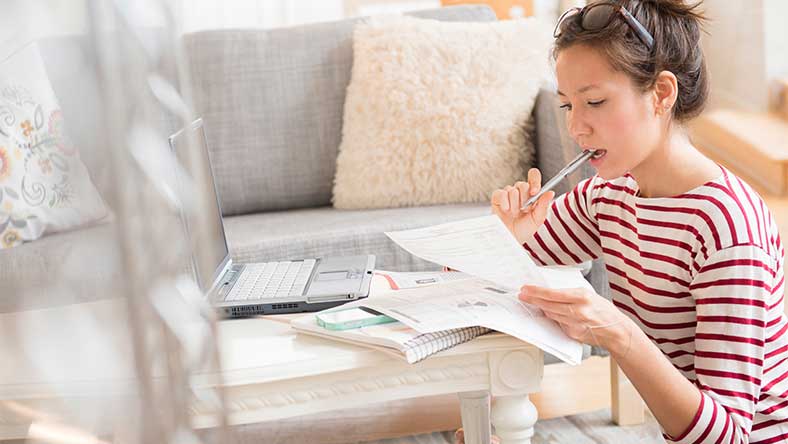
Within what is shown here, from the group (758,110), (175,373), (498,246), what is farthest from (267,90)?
(758,110)

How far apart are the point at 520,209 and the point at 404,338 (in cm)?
42

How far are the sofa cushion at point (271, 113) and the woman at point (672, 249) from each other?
1176 millimetres

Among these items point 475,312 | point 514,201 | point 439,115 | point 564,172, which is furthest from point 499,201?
point 439,115

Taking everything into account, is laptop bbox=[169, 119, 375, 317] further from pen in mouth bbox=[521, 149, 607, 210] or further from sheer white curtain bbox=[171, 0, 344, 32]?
sheer white curtain bbox=[171, 0, 344, 32]

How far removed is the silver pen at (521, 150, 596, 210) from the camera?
4.01ft

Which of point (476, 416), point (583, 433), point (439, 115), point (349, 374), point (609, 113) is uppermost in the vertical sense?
point (609, 113)

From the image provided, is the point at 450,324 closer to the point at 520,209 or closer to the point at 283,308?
the point at 283,308

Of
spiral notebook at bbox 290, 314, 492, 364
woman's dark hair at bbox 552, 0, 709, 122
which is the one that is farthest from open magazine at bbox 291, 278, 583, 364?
woman's dark hair at bbox 552, 0, 709, 122

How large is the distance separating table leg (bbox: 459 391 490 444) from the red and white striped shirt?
263mm

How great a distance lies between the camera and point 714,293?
1077 millimetres

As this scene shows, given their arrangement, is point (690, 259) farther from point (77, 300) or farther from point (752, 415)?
point (77, 300)

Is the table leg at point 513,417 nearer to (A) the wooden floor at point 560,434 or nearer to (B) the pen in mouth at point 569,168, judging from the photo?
(B) the pen in mouth at point 569,168

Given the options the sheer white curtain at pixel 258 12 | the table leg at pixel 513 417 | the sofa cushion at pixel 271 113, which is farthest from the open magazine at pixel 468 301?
the sheer white curtain at pixel 258 12

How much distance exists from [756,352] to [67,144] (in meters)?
0.91
